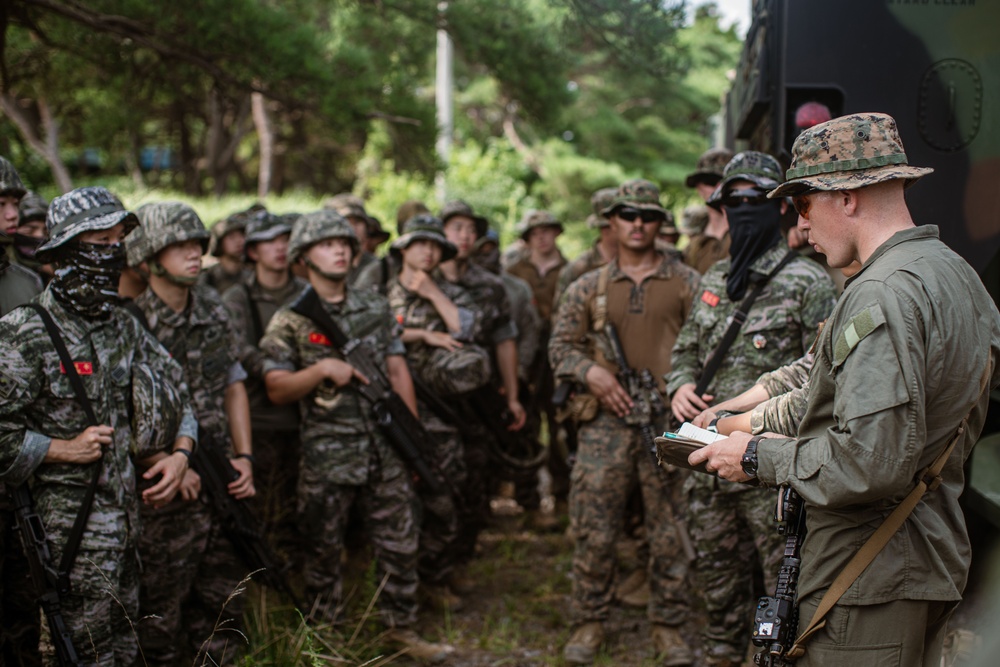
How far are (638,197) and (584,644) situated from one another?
90.2 inches

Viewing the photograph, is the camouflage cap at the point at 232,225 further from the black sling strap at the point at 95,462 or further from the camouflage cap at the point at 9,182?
the black sling strap at the point at 95,462

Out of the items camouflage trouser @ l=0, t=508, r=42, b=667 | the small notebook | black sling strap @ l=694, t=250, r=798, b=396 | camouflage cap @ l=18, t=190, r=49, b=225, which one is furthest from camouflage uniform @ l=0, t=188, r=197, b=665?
black sling strap @ l=694, t=250, r=798, b=396

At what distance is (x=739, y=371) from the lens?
3988mm

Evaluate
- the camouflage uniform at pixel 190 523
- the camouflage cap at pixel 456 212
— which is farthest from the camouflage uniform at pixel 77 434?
the camouflage cap at pixel 456 212

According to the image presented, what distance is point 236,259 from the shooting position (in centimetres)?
654

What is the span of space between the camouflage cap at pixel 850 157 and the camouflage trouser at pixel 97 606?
8.17 ft

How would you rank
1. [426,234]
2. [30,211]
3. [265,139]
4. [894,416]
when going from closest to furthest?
[894,416], [30,211], [426,234], [265,139]

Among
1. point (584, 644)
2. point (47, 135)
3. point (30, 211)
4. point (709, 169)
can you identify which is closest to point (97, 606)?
point (584, 644)

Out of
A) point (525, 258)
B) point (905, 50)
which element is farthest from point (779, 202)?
point (525, 258)

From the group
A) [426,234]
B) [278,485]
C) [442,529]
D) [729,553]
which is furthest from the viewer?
[426,234]

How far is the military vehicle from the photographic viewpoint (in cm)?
412

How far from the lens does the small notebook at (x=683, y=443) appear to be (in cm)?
267

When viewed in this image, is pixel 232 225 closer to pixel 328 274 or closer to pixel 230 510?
pixel 328 274

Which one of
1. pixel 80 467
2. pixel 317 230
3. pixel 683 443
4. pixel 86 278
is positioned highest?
pixel 317 230
